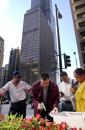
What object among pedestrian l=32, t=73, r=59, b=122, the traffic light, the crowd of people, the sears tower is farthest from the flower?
the sears tower

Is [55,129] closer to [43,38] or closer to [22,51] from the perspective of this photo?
[43,38]

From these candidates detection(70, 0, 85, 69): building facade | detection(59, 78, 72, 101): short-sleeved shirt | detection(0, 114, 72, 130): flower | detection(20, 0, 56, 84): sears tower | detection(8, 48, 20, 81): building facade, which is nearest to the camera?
detection(0, 114, 72, 130): flower

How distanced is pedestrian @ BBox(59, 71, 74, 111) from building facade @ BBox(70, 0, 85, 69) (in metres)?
43.8

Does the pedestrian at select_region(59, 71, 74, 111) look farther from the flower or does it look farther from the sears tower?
the sears tower

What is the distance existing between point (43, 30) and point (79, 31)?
110 meters

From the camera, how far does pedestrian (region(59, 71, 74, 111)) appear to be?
20.8 ft

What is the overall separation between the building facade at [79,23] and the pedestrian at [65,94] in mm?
43773

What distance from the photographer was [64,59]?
14.8 meters

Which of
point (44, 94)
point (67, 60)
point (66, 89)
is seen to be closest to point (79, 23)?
point (67, 60)

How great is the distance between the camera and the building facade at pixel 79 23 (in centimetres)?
5138

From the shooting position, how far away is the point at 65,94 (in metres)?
6.55

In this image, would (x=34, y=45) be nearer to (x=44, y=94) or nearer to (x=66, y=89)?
(x=66, y=89)

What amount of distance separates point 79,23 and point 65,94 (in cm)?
5085

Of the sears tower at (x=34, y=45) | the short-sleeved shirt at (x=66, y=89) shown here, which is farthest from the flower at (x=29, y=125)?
the sears tower at (x=34, y=45)
